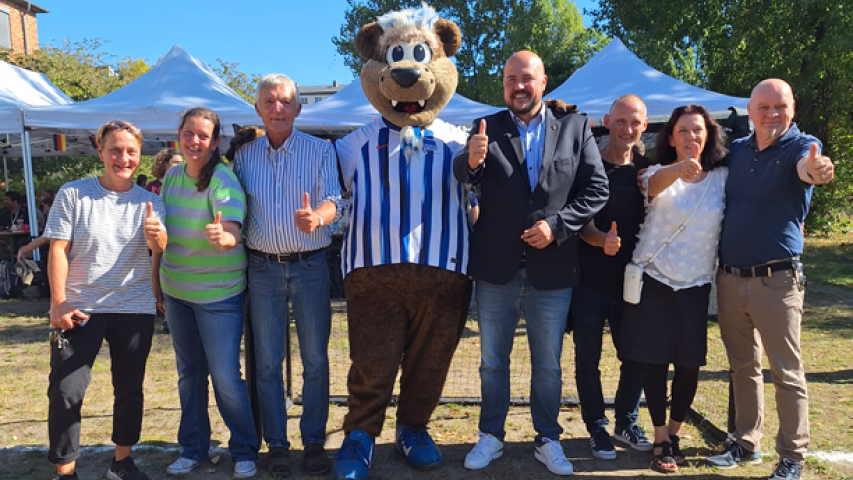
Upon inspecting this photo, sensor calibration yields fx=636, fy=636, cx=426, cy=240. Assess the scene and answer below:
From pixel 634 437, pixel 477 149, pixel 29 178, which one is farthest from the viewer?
pixel 29 178

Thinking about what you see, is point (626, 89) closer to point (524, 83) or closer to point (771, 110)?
point (771, 110)

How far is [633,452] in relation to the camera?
3672 millimetres

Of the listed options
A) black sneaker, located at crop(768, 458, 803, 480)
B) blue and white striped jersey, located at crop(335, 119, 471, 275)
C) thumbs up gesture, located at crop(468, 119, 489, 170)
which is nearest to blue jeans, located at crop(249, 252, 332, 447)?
blue and white striped jersey, located at crop(335, 119, 471, 275)

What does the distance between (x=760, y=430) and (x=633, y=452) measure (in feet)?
2.27

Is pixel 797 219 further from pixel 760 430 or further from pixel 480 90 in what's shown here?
pixel 480 90

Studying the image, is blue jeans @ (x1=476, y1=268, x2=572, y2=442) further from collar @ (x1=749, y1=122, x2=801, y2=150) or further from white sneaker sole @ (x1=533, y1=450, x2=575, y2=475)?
collar @ (x1=749, y1=122, x2=801, y2=150)

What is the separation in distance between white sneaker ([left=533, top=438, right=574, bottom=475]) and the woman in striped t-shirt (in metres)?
1.56

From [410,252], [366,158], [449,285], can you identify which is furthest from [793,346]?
[366,158]

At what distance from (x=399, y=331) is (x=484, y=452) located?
83 cm

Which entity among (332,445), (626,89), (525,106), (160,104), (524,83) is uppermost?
(626,89)

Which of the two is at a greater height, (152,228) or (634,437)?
(152,228)

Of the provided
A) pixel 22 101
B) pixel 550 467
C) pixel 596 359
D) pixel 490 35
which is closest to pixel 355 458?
pixel 550 467

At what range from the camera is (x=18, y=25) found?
2969 cm

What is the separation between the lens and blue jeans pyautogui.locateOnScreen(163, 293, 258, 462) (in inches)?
128
